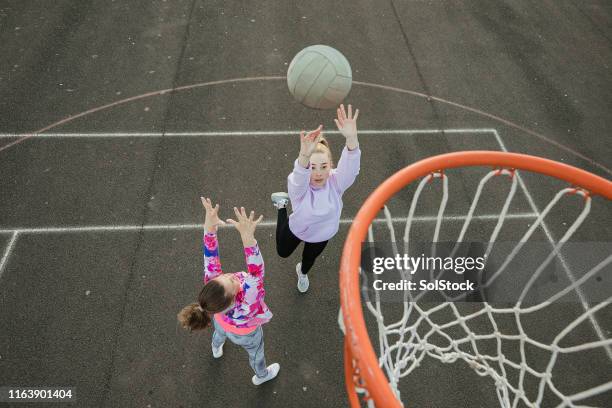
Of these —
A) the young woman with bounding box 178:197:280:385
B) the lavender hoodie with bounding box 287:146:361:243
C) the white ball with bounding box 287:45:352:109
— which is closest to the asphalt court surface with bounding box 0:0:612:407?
the young woman with bounding box 178:197:280:385

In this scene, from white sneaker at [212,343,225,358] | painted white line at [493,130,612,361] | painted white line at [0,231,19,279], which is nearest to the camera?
white sneaker at [212,343,225,358]

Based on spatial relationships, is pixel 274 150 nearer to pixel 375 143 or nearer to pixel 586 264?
pixel 375 143

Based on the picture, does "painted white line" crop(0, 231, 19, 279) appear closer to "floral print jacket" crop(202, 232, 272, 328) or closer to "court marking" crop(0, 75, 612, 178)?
"court marking" crop(0, 75, 612, 178)

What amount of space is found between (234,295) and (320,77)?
190 centimetres

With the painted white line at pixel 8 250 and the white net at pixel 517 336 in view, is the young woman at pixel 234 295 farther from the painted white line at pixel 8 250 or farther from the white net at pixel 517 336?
the painted white line at pixel 8 250

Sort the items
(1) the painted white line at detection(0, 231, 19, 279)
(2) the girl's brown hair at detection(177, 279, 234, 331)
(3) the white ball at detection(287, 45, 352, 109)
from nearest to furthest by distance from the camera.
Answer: (2) the girl's brown hair at detection(177, 279, 234, 331) < (3) the white ball at detection(287, 45, 352, 109) < (1) the painted white line at detection(0, 231, 19, 279)

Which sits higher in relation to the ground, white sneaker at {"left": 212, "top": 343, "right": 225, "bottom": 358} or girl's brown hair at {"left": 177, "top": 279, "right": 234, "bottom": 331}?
girl's brown hair at {"left": 177, "top": 279, "right": 234, "bottom": 331}

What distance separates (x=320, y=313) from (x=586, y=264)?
3121mm

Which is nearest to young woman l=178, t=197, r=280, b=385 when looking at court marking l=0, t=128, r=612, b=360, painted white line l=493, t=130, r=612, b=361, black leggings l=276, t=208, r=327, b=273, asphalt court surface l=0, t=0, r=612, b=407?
black leggings l=276, t=208, r=327, b=273

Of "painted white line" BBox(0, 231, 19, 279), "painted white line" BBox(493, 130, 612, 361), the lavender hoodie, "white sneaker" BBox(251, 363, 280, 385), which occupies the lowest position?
"painted white line" BBox(0, 231, 19, 279)

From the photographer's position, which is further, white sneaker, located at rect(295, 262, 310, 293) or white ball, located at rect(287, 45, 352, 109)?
white sneaker, located at rect(295, 262, 310, 293)

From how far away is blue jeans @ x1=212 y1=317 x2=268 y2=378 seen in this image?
3.50 m

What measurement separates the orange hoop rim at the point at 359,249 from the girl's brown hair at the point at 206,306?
0.96 m

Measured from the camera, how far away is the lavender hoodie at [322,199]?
140 inches
